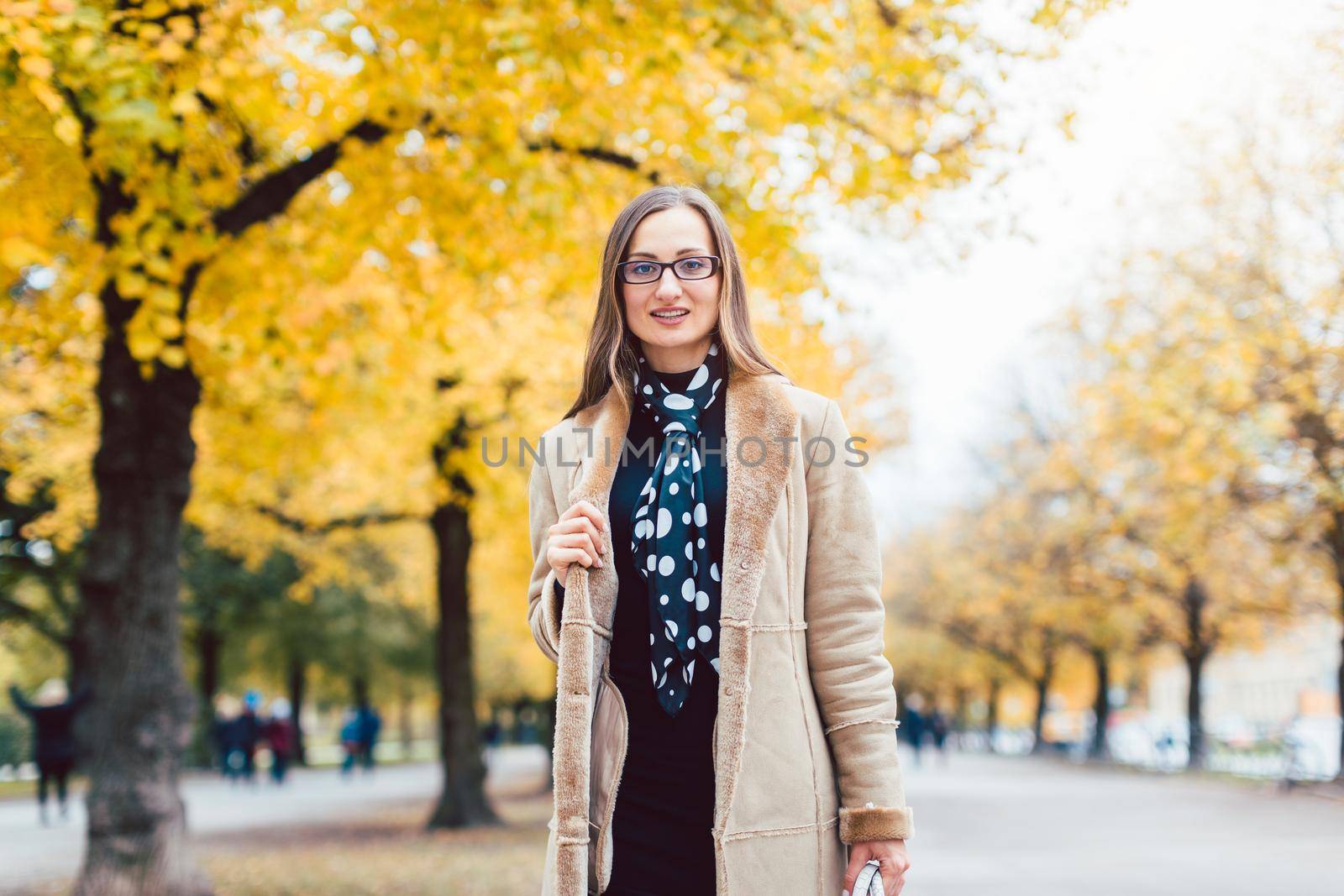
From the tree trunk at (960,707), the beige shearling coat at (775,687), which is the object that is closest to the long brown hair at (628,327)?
the beige shearling coat at (775,687)

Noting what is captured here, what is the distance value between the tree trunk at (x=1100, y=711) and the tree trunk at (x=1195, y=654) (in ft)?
18.9

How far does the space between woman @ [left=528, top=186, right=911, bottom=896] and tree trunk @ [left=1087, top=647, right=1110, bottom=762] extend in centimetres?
3496

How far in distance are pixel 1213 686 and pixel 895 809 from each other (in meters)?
72.8

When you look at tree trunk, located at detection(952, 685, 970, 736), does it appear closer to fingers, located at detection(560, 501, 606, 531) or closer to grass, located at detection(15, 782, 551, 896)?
grass, located at detection(15, 782, 551, 896)

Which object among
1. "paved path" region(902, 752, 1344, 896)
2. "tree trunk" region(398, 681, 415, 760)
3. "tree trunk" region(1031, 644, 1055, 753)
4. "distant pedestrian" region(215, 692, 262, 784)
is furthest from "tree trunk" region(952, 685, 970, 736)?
"paved path" region(902, 752, 1344, 896)

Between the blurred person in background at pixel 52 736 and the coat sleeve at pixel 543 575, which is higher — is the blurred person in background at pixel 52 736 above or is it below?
below

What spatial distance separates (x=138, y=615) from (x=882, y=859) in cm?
703

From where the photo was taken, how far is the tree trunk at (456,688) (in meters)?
15.8

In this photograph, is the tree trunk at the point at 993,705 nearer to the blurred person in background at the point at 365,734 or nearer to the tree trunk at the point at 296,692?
the tree trunk at the point at 296,692

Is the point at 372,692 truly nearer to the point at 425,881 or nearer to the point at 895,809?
the point at 425,881

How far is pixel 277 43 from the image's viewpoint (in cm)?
866

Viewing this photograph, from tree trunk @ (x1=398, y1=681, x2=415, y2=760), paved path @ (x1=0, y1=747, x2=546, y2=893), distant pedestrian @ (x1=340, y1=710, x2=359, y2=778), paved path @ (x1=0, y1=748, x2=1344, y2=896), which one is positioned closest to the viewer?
paved path @ (x1=0, y1=748, x2=1344, y2=896)

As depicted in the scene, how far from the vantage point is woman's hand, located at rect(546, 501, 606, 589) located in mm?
2416

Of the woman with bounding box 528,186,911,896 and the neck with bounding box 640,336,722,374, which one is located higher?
the neck with bounding box 640,336,722,374
